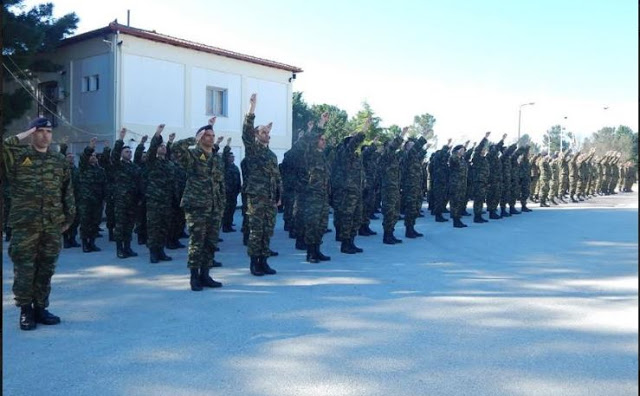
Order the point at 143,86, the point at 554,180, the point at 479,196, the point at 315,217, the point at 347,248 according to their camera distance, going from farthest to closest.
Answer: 1. the point at 554,180
2. the point at 143,86
3. the point at 479,196
4. the point at 347,248
5. the point at 315,217

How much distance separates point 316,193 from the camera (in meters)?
8.18

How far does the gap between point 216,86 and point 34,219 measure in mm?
15458

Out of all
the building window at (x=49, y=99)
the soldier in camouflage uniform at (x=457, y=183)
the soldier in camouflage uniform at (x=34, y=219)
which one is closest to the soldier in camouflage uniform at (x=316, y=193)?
the soldier in camouflage uniform at (x=34, y=219)

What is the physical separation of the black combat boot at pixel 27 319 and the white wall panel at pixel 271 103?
16.4m

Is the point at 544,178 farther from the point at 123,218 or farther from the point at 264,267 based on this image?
the point at 123,218

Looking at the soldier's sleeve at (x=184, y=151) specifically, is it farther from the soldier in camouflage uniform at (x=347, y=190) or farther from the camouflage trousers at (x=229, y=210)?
the camouflage trousers at (x=229, y=210)

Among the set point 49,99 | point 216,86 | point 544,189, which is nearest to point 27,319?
point 216,86

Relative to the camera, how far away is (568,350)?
4.29m

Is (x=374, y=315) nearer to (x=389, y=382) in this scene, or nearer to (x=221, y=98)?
(x=389, y=382)

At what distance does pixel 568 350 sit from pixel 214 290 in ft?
12.4

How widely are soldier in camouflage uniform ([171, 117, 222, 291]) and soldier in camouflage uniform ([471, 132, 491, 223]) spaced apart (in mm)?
8235

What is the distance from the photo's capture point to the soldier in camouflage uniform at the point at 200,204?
635 cm

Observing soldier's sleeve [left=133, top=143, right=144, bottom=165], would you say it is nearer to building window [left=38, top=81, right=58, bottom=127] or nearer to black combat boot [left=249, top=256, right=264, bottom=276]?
black combat boot [left=249, top=256, right=264, bottom=276]

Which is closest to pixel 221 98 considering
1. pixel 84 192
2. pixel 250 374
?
pixel 84 192
